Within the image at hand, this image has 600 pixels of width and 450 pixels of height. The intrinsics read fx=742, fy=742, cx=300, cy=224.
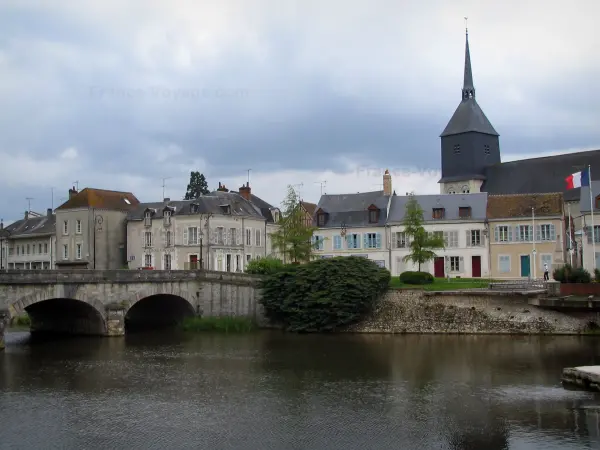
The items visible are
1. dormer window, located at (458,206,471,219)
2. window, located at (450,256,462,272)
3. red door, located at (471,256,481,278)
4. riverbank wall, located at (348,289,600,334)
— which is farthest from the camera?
dormer window, located at (458,206,471,219)

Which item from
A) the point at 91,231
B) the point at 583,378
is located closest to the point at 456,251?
the point at 91,231

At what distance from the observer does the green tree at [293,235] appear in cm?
5191

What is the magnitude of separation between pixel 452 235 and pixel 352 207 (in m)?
8.60

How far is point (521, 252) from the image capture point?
52.5 metres

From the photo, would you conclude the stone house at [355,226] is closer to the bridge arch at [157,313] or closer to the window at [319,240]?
the window at [319,240]

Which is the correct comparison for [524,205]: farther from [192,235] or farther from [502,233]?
[192,235]

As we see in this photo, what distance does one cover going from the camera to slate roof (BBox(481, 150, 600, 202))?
203ft

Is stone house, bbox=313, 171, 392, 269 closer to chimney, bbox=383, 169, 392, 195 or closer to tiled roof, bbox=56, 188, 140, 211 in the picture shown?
chimney, bbox=383, 169, 392, 195

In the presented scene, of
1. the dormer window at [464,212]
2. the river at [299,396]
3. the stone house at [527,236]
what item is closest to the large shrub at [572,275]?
the river at [299,396]

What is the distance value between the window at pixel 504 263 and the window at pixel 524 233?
64.2 inches

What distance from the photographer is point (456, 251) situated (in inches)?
2151

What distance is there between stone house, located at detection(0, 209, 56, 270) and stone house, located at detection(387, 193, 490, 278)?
30832mm

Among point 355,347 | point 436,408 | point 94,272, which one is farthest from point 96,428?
point 94,272

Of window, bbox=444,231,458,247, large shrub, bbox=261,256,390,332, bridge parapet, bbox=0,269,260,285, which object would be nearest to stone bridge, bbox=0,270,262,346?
bridge parapet, bbox=0,269,260,285
